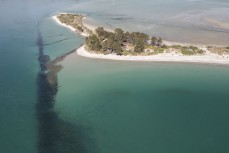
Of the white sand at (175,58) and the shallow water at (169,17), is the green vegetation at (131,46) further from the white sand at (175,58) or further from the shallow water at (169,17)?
the shallow water at (169,17)

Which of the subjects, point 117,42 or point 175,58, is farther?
point 117,42

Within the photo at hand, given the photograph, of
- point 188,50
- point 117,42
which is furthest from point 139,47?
point 188,50

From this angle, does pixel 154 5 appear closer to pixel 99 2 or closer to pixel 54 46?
pixel 99 2

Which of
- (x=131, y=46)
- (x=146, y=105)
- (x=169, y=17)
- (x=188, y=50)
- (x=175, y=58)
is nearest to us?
(x=146, y=105)

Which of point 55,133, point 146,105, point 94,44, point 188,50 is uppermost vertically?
point 94,44

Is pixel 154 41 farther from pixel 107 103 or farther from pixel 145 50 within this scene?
pixel 107 103

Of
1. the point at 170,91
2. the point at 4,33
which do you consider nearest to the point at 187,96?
the point at 170,91

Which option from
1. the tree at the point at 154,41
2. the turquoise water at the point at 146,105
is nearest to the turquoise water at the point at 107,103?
the turquoise water at the point at 146,105
